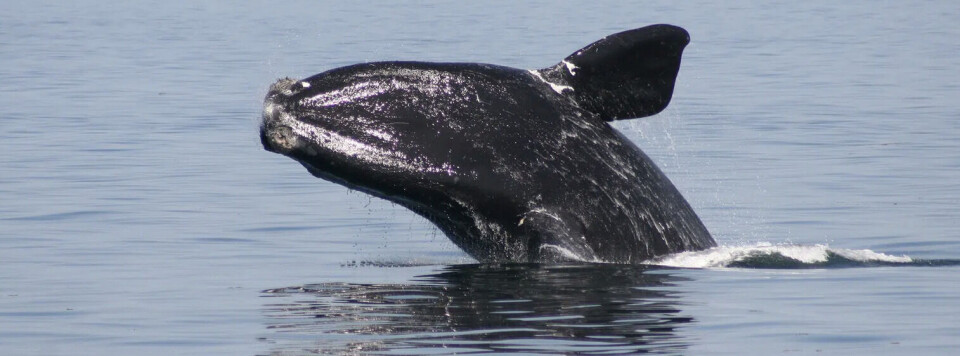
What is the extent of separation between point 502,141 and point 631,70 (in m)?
1.07

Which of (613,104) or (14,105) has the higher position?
(613,104)

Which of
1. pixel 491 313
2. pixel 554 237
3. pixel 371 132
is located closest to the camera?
pixel 491 313

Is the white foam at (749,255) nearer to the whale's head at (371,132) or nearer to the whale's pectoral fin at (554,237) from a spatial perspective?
the whale's pectoral fin at (554,237)

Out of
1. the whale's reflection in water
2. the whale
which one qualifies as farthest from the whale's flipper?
Result: the whale's reflection in water

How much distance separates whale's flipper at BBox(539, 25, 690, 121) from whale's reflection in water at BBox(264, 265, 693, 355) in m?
1.23

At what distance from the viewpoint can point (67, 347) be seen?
38.3 ft

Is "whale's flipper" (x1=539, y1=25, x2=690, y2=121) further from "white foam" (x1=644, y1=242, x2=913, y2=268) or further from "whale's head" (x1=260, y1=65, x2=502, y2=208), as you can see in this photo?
"white foam" (x1=644, y1=242, x2=913, y2=268)

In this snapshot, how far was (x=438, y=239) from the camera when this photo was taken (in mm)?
19234

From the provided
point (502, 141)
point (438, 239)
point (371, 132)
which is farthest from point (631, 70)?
point (438, 239)

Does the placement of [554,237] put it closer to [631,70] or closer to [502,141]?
[502,141]

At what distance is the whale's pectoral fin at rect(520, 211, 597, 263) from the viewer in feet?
41.9

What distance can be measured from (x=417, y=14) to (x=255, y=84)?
59.2 meters

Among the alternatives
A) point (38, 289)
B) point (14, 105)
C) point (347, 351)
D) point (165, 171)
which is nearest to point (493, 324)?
point (347, 351)

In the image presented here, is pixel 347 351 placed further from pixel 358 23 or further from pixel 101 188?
pixel 358 23
